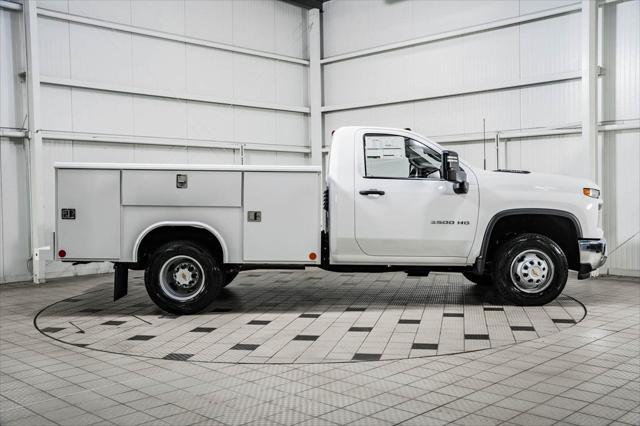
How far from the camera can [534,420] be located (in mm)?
3803

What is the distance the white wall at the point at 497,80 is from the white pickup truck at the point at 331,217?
373cm

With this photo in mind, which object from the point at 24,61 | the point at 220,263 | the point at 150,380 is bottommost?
the point at 150,380

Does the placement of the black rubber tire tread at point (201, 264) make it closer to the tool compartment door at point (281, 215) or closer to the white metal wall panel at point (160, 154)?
the tool compartment door at point (281, 215)

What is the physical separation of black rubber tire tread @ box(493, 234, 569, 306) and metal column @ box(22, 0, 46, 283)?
7.53 meters

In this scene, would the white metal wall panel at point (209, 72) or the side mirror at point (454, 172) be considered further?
the white metal wall panel at point (209, 72)

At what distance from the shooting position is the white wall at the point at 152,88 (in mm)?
10758

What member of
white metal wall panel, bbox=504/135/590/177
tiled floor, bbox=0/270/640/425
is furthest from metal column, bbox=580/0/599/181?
tiled floor, bbox=0/270/640/425

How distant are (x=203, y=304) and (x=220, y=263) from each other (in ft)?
1.71

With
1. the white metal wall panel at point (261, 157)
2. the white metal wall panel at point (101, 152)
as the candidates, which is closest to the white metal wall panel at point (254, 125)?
the white metal wall panel at point (261, 157)

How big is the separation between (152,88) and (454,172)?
7518 millimetres

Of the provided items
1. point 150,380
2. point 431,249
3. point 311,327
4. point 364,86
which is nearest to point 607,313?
point 431,249

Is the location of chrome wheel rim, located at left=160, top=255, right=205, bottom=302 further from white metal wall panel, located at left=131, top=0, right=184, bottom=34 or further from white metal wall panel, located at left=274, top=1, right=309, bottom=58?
white metal wall panel, located at left=274, top=1, right=309, bottom=58

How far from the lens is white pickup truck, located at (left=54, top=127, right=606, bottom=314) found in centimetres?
710

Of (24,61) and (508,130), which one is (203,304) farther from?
(508,130)
